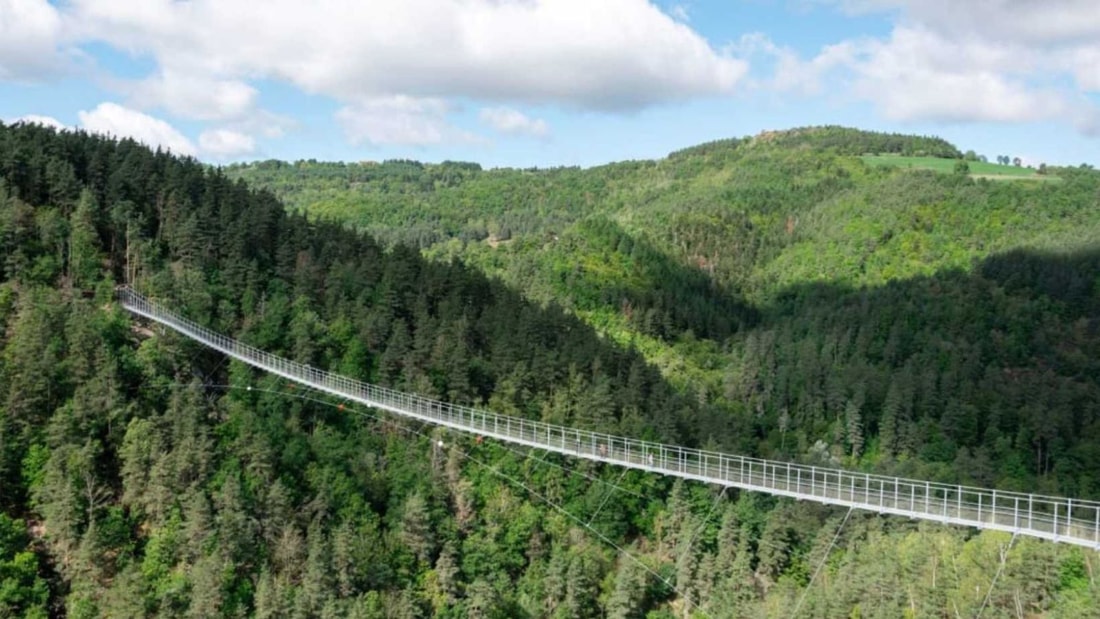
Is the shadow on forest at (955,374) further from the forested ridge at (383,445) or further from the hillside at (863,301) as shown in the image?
the forested ridge at (383,445)

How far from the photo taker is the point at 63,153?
66.1 metres

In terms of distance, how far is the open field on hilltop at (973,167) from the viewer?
6407 inches

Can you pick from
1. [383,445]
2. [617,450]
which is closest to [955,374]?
[383,445]

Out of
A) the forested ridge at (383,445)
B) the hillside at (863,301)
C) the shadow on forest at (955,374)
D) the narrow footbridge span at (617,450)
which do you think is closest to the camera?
the narrow footbridge span at (617,450)

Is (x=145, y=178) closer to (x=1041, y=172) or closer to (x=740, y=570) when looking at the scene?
(x=740, y=570)

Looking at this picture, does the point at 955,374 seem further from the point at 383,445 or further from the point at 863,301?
the point at 383,445

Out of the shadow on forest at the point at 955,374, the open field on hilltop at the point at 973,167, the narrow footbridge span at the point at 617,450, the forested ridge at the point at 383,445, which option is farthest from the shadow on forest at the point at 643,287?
the open field on hilltop at the point at 973,167

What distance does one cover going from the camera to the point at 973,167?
182m

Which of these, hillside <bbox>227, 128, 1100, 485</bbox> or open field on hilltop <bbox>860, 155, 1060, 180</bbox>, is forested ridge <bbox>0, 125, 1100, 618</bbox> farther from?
open field on hilltop <bbox>860, 155, 1060, 180</bbox>

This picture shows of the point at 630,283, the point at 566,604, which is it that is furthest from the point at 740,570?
the point at 630,283

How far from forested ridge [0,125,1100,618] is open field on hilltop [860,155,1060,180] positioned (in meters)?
87.3

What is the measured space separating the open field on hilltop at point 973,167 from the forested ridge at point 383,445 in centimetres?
8731

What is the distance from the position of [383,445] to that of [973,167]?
537 ft

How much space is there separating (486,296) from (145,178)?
26.3 metres
